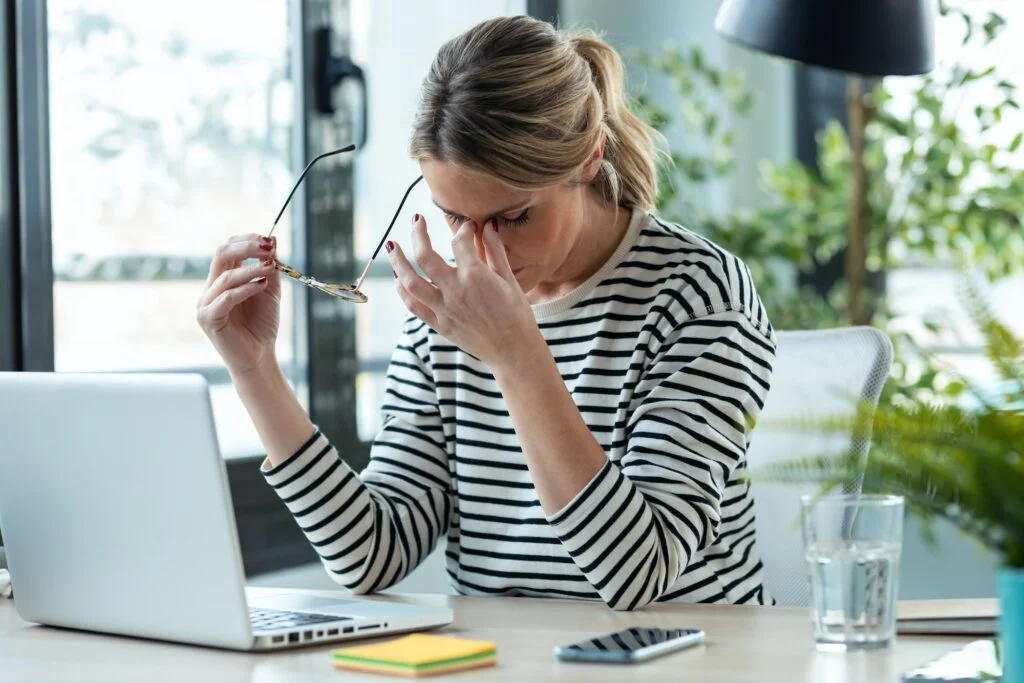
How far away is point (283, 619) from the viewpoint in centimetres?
110

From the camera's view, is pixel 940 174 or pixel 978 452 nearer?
pixel 978 452

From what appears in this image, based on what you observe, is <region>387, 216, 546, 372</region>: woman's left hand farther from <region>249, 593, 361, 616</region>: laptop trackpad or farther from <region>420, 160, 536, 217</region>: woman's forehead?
<region>249, 593, 361, 616</region>: laptop trackpad

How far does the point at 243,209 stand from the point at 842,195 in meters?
1.25

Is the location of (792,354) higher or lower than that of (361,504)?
higher

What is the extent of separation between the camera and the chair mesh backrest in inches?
56.6

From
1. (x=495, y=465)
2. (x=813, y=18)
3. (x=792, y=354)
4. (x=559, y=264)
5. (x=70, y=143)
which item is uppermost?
(x=813, y=18)

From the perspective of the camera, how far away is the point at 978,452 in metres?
0.64

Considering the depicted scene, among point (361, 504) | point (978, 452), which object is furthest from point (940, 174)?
point (978, 452)

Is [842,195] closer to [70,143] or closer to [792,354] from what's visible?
[792,354]

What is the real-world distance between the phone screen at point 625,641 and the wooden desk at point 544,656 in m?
0.02

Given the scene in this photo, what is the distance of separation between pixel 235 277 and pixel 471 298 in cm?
26

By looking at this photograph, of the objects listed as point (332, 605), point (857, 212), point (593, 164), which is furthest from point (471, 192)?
point (857, 212)

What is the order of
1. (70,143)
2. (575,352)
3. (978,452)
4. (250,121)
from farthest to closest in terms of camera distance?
(250,121) → (70,143) → (575,352) → (978,452)

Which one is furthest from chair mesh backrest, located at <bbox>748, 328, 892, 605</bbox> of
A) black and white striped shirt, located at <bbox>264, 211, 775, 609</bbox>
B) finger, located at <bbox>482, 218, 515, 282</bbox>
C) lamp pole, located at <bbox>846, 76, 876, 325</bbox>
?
lamp pole, located at <bbox>846, 76, 876, 325</bbox>
